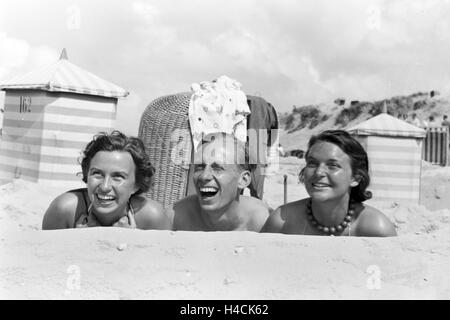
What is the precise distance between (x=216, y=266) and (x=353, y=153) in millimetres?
1532

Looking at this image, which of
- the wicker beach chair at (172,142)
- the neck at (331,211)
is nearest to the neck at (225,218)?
the neck at (331,211)

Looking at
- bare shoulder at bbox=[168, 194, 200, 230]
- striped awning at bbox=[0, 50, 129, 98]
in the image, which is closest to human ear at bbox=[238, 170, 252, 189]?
bare shoulder at bbox=[168, 194, 200, 230]

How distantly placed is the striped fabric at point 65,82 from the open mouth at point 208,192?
12.4ft

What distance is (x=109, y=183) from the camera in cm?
360

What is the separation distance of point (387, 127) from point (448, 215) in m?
2.53

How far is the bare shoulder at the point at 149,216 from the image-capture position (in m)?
3.75

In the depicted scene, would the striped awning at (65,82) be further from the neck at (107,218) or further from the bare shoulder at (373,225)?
the bare shoulder at (373,225)

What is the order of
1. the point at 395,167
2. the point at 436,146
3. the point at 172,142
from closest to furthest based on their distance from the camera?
the point at 172,142 < the point at 395,167 < the point at 436,146

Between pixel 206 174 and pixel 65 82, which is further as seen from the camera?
pixel 65 82

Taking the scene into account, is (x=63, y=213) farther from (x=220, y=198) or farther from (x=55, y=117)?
(x=55, y=117)

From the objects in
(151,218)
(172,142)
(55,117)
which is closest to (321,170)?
(151,218)

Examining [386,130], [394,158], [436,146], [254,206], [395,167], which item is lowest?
[254,206]
